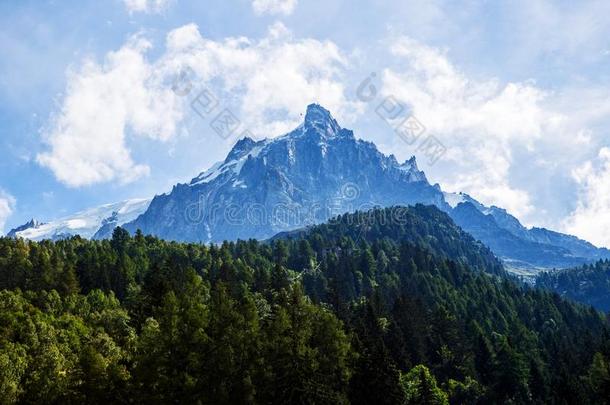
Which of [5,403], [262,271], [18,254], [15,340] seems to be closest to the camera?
[5,403]

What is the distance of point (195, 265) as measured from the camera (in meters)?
185

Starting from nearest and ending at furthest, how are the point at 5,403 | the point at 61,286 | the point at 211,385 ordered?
the point at 5,403 → the point at 211,385 → the point at 61,286

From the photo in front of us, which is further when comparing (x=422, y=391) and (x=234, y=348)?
(x=422, y=391)

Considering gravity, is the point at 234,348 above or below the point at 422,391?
above

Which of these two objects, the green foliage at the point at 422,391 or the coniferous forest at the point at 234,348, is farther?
the green foliage at the point at 422,391

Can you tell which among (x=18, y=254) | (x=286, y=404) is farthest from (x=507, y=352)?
(x=18, y=254)

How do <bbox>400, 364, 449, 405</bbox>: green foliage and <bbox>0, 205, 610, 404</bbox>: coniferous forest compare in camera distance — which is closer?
<bbox>0, 205, 610, 404</bbox>: coniferous forest

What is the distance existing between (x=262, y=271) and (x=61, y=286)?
57749mm

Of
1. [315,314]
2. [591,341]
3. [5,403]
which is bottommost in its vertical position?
[5,403]

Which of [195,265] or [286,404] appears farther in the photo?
[195,265]

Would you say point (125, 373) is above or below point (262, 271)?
below

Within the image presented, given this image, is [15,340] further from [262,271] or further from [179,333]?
[262,271]

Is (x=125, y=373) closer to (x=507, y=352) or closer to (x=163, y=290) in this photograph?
(x=163, y=290)

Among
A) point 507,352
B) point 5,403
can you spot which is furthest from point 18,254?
point 507,352
